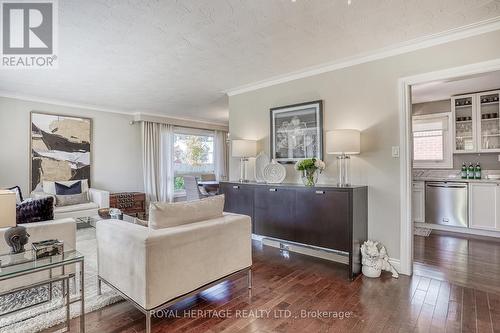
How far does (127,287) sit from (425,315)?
2.20 metres

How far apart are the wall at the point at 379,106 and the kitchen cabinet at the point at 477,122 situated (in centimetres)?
267

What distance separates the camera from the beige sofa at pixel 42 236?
2131 millimetres

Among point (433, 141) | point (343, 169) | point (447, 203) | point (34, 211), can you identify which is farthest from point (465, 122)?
point (34, 211)

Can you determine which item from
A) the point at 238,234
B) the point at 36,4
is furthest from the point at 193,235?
the point at 36,4

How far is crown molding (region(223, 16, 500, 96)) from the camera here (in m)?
2.44

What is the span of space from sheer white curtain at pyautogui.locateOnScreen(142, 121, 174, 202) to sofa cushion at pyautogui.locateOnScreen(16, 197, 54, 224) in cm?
383

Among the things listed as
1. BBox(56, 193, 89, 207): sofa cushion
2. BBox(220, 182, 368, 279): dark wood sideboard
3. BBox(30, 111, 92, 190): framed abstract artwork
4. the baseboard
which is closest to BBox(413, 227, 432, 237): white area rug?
the baseboard

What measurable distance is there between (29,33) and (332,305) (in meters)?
3.64

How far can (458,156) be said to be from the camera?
489cm

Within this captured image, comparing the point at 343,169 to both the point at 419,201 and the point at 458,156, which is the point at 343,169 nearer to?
the point at 419,201

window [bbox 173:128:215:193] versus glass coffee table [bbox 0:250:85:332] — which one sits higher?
window [bbox 173:128:215:193]

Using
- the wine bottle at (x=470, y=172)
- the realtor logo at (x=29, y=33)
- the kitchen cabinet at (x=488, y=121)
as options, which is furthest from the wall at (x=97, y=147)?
the kitchen cabinet at (x=488, y=121)

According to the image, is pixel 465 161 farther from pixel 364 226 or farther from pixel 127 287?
pixel 127 287

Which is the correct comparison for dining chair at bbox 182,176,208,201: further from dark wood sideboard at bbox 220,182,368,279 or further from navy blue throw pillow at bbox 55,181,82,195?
navy blue throw pillow at bbox 55,181,82,195
